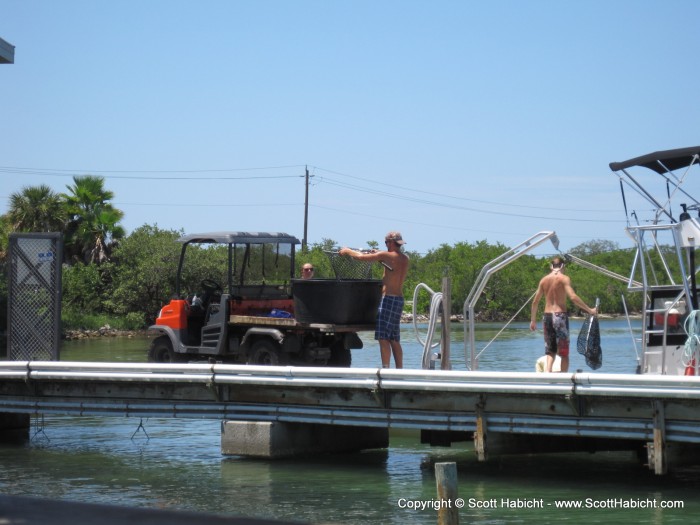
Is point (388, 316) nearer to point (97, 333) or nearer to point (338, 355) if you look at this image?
point (338, 355)

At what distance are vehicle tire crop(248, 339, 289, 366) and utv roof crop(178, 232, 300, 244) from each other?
160 centimetres

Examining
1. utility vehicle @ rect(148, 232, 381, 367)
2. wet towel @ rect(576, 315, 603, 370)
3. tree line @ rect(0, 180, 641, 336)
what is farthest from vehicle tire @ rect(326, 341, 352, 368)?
tree line @ rect(0, 180, 641, 336)

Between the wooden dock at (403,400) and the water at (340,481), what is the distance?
46 cm

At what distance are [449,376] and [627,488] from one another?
2221 mm

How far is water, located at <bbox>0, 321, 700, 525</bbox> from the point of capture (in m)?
10.4

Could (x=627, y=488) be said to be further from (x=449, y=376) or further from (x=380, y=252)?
(x=380, y=252)

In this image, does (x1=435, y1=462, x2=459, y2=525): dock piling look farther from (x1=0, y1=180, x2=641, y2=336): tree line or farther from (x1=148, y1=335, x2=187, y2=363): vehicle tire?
(x1=0, y1=180, x2=641, y2=336): tree line

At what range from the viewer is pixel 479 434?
1133 cm

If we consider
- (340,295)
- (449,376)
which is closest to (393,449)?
(340,295)

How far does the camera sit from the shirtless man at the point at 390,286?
12.9m

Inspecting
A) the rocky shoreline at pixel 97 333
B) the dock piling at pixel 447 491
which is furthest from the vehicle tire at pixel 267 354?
the rocky shoreline at pixel 97 333

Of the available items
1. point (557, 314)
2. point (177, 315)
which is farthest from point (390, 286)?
point (177, 315)

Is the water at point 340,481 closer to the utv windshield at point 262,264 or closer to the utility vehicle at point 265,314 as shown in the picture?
the utility vehicle at point 265,314

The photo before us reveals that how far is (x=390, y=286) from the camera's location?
12992 millimetres
